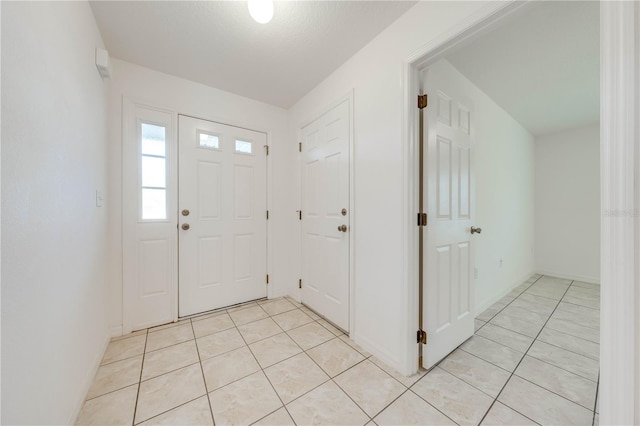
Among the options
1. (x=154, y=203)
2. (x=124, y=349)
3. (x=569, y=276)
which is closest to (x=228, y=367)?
(x=124, y=349)

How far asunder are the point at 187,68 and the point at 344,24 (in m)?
1.49

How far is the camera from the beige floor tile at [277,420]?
112 centimetres

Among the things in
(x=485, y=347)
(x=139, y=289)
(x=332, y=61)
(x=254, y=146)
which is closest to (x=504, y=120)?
(x=332, y=61)

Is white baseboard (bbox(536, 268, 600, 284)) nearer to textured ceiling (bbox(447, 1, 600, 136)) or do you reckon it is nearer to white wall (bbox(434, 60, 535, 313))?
white wall (bbox(434, 60, 535, 313))

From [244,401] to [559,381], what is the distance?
1964 millimetres

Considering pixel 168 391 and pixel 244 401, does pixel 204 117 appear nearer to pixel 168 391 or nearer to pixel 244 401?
pixel 168 391

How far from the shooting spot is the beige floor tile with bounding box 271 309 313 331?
6.91 feet

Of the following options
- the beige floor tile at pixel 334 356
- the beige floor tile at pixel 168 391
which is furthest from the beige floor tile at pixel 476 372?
the beige floor tile at pixel 168 391

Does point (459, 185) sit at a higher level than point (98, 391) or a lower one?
higher

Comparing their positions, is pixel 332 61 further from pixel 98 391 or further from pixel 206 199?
pixel 98 391

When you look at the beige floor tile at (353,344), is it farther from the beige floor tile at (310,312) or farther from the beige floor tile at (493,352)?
the beige floor tile at (493,352)

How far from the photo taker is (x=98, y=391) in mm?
1328

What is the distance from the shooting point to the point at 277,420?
1145 millimetres

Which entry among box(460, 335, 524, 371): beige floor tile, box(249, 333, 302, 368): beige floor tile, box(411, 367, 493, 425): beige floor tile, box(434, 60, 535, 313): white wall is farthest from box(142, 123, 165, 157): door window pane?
box(460, 335, 524, 371): beige floor tile
